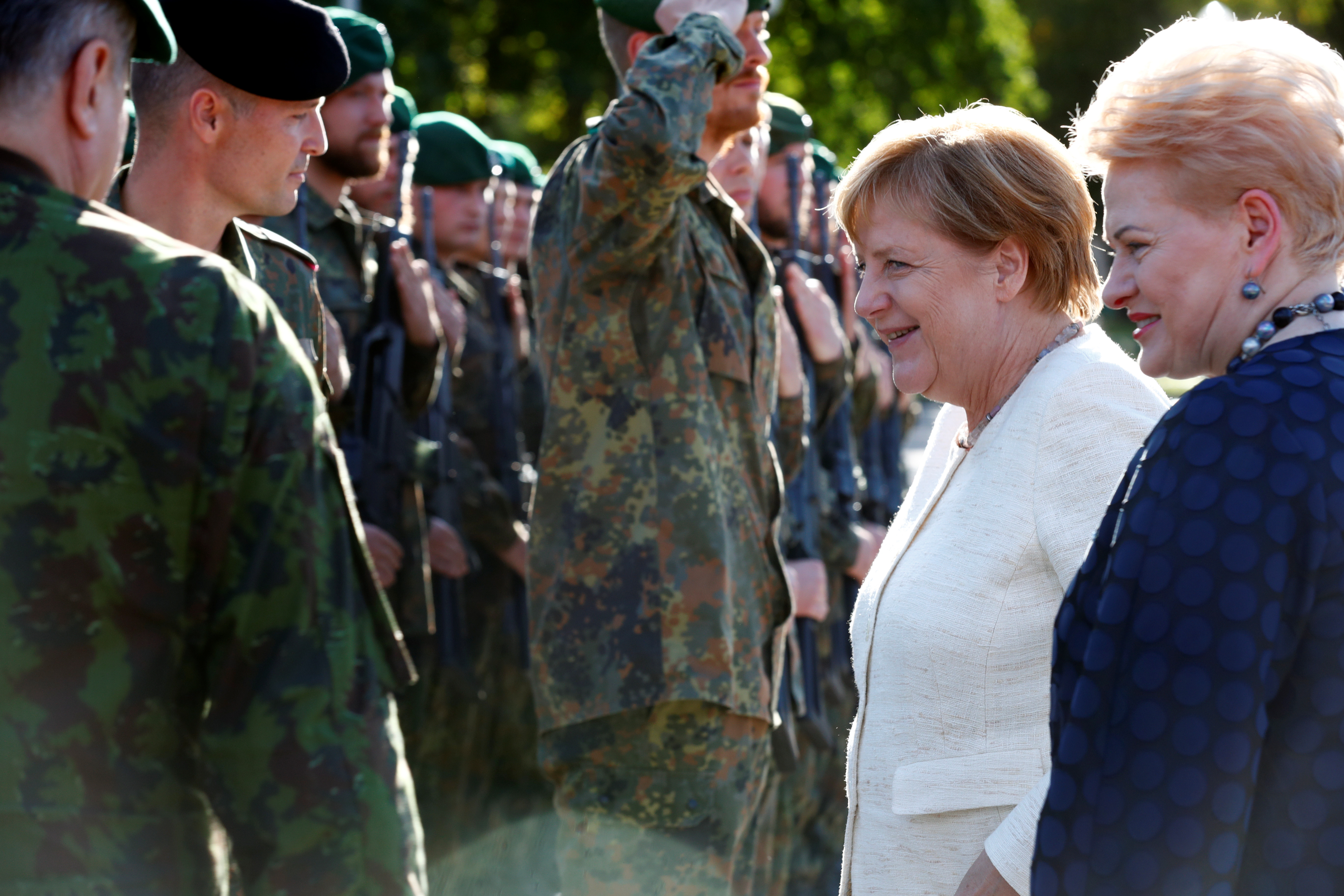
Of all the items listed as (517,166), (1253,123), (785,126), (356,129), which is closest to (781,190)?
(785,126)

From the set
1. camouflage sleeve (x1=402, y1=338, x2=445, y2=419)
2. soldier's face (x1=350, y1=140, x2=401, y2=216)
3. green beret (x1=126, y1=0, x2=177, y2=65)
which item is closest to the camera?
green beret (x1=126, y1=0, x2=177, y2=65)

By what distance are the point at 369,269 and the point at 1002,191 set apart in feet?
9.73

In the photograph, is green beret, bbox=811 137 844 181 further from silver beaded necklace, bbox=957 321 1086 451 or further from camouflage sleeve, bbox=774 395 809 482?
silver beaded necklace, bbox=957 321 1086 451

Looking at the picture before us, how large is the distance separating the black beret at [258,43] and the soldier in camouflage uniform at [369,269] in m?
1.94

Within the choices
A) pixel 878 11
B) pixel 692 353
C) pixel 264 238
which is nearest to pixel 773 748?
pixel 692 353

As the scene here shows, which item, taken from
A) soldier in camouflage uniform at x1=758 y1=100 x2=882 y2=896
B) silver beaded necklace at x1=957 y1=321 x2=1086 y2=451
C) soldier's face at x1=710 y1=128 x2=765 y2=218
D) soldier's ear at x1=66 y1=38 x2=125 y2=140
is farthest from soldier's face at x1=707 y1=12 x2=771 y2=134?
soldier's ear at x1=66 y1=38 x2=125 y2=140

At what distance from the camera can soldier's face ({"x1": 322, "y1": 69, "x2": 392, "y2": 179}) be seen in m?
4.57

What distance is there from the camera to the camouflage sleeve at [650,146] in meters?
3.00

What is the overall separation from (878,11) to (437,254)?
46.9 feet

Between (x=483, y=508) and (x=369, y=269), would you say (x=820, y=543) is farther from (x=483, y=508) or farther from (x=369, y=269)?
(x=369, y=269)

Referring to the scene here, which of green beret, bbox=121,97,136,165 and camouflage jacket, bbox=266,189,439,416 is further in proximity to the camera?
camouflage jacket, bbox=266,189,439,416

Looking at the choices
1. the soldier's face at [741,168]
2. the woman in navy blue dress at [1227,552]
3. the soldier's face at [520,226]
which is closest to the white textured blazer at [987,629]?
the woman in navy blue dress at [1227,552]

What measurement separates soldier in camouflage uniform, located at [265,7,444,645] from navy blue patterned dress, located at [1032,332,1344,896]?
132 inches

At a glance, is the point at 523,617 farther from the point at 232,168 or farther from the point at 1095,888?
the point at 1095,888
